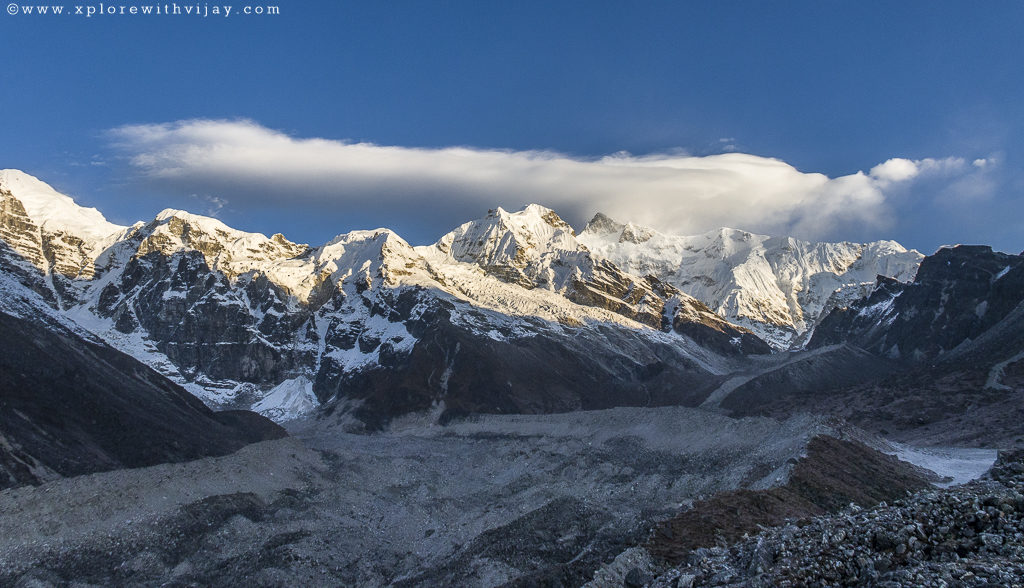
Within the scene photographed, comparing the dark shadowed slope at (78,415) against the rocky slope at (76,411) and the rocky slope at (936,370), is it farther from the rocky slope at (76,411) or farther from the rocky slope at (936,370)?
the rocky slope at (936,370)

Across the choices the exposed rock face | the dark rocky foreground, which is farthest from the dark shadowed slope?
the exposed rock face

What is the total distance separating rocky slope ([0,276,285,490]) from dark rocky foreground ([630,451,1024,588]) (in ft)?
164

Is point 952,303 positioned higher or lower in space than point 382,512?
higher

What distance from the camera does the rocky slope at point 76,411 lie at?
59.9 metres

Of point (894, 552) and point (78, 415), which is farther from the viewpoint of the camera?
point (78, 415)

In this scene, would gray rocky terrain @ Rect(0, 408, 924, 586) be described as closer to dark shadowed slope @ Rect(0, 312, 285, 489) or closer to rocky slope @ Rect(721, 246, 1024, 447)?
dark shadowed slope @ Rect(0, 312, 285, 489)

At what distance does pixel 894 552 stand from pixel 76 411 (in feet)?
231

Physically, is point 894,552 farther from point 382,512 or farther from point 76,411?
point 76,411

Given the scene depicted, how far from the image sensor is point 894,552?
79.4 feet

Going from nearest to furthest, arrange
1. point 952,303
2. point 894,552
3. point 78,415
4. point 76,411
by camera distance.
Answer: point 894,552 < point 78,415 < point 76,411 < point 952,303

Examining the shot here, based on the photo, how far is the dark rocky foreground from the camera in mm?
21219

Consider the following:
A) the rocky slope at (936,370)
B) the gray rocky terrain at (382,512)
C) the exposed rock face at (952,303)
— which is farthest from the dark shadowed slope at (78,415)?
the exposed rock face at (952,303)

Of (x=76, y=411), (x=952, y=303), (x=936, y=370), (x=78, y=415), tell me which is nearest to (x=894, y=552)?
(x=78, y=415)

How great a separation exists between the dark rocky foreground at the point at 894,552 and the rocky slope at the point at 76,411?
164ft
